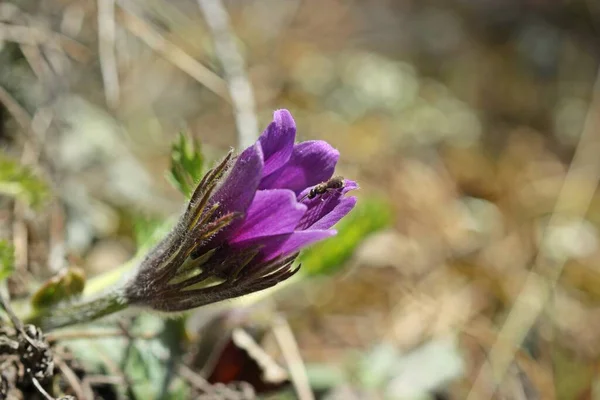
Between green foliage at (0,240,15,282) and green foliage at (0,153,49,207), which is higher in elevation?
green foliage at (0,153,49,207)

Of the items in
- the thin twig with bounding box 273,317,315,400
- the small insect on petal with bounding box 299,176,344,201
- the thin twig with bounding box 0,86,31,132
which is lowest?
the thin twig with bounding box 273,317,315,400

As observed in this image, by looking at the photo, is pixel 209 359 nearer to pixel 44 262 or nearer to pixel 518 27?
pixel 44 262

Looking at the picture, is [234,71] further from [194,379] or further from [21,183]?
[194,379]

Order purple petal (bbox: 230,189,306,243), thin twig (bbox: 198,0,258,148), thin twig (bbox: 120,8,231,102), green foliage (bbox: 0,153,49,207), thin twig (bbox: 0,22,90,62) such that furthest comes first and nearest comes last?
1. thin twig (bbox: 120,8,231,102)
2. thin twig (bbox: 198,0,258,148)
3. thin twig (bbox: 0,22,90,62)
4. green foliage (bbox: 0,153,49,207)
5. purple petal (bbox: 230,189,306,243)

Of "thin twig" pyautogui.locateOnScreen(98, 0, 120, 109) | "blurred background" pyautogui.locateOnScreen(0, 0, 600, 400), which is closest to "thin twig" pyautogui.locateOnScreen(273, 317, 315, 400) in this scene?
"blurred background" pyautogui.locateOnScreen(0, 0, 600, 400)

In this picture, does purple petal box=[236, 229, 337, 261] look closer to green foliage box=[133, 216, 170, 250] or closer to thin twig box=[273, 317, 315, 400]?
green foliage box=[133, 216, 170, 250]

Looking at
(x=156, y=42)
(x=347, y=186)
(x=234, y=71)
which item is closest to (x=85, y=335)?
(x=347, y=186)
